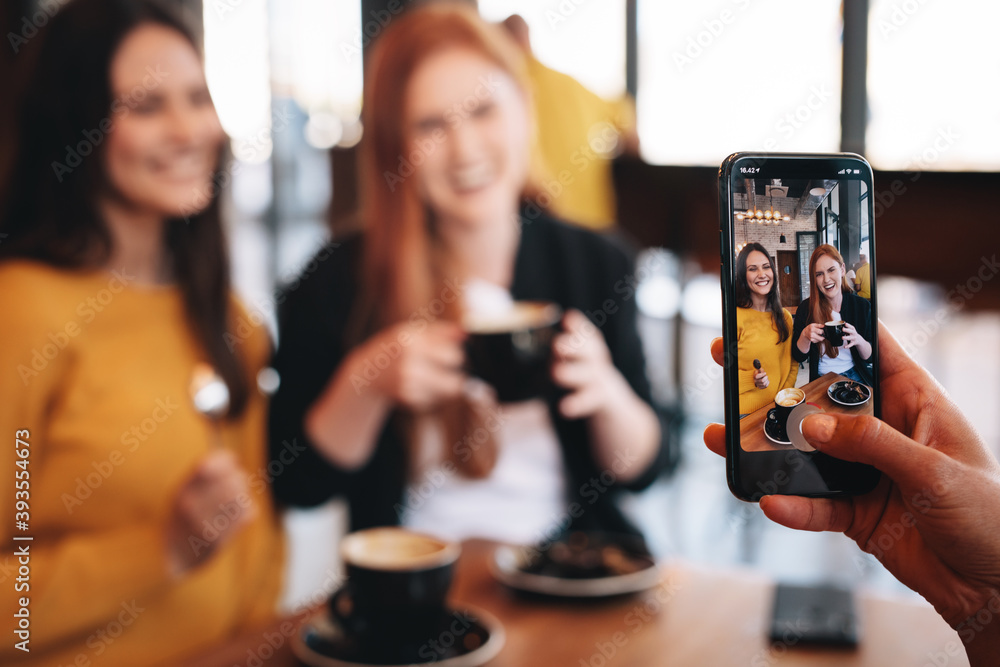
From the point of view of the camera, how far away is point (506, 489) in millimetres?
1556

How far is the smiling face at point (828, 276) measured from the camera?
2.10 ft

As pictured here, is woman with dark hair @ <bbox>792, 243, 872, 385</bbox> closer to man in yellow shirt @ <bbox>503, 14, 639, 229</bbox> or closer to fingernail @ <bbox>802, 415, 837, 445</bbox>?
fingernail @ <bbox>802, 415, 837, 445</bbox>

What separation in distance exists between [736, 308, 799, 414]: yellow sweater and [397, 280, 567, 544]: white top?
2.98 ft

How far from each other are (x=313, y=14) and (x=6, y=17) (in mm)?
1388

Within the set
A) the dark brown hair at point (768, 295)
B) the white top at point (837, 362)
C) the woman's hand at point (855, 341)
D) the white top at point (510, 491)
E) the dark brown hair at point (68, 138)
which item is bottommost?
the white top at point (510, 491)

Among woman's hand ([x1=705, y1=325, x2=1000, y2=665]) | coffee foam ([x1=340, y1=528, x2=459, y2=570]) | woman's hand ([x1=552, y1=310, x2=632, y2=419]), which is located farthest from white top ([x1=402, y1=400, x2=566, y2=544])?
woman's hand ([x1=705, y1=325, x2=1000, y2=665])

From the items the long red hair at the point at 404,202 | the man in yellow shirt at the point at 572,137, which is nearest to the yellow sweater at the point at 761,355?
the long red hair at the point at 404,202

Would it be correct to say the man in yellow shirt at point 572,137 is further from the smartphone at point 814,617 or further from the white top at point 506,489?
the smartphone at point 814,617

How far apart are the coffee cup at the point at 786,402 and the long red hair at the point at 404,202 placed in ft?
3.17

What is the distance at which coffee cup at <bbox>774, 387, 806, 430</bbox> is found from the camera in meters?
0.64

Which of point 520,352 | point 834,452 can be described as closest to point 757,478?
point 834,452

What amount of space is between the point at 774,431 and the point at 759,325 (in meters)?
0.09

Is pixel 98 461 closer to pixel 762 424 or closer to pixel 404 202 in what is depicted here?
pixel 404 202

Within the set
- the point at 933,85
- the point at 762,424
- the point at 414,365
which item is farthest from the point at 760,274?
the point at 933,85
